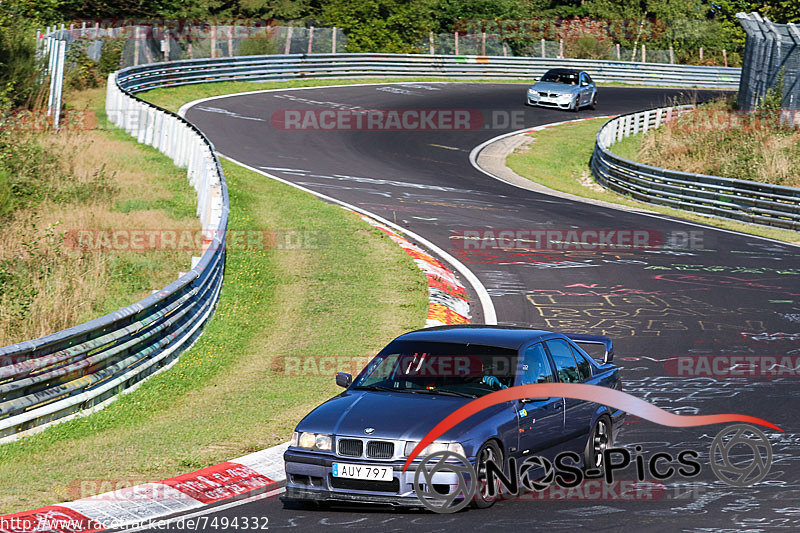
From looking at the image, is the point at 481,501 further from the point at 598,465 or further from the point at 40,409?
the point at 40,409

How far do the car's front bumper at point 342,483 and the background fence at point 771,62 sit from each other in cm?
3115

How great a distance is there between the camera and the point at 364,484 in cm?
805

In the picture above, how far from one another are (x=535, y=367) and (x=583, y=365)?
38.3 inches

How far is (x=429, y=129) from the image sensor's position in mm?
40094

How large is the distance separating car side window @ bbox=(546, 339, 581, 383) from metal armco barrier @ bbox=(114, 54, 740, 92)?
3256cm

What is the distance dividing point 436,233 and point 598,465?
1336cm

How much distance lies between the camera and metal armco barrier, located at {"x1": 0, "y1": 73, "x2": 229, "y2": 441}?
9844 mm

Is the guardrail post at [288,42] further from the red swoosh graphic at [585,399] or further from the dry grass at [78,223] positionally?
the red swoosh graphic at [585,399]

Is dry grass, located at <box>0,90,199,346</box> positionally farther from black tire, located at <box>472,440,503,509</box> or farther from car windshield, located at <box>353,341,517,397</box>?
black tire, located at <box>472,440,503,509</box>

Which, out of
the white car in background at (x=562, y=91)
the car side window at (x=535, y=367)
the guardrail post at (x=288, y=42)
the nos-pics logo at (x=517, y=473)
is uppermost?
the guardrail post at (x=288, y=42)

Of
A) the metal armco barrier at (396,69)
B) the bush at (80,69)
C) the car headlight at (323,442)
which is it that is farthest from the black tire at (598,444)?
the bush at (80,69)

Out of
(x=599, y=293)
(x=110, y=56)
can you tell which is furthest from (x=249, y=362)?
(x=110, y=56)

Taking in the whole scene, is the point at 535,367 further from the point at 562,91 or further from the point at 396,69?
the point at 396,69

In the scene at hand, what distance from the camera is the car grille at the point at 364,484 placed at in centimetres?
797
